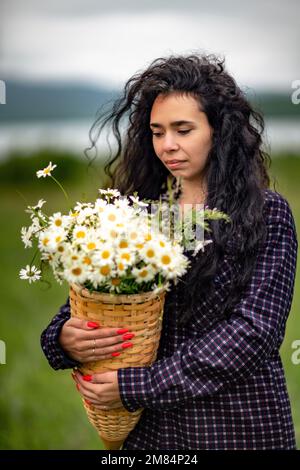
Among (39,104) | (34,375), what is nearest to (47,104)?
(39,104)

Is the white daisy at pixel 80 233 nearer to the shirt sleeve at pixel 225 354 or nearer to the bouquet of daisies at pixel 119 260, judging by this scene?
the bouquet of daisies at pixel 119 260

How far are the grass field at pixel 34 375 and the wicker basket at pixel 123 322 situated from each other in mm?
831

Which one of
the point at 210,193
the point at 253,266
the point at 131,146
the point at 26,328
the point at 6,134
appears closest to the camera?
the point at 253,266

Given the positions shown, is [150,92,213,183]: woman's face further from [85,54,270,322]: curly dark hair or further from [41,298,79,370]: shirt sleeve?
[41,298,79,370]: shirt sleeve

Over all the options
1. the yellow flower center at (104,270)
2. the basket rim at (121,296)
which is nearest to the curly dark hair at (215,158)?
the basket rim at (121,296)

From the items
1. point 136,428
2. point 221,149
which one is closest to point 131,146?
point 221,149

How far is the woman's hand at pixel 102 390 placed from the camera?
2.00 metres

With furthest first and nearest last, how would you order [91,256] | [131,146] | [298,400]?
[298,400] → [131,146] → [91,256]

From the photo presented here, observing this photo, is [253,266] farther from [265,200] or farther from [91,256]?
[91,256]

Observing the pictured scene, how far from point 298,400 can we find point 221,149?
2606mm

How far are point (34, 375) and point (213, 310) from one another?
125 inches

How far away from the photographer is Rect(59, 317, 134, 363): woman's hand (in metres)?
1.94

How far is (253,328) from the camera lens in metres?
1.95

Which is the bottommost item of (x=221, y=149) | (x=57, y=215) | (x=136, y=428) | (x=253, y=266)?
(x=136, y=428)
